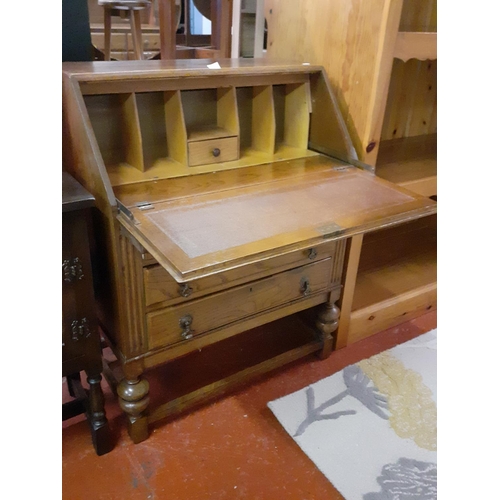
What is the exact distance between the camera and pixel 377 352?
6.72 feet

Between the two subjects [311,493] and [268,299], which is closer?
[311,493]

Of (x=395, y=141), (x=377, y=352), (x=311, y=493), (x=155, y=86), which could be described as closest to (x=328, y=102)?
(x=155, y=86)

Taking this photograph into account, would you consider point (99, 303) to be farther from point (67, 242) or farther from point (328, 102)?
point (328, 102)

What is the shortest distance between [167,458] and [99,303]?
538mm

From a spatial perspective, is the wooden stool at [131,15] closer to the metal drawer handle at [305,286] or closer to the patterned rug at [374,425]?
the metal drawer handle at [305,286]

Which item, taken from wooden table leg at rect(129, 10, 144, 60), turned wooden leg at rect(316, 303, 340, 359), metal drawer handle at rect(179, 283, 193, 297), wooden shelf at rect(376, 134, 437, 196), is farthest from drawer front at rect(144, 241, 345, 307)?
wooden table leg at rect(129, 10, 144, 60)

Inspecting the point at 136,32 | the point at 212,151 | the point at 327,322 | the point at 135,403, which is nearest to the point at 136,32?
the point at 136,32

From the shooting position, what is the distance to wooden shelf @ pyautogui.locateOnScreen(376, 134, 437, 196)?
194cm

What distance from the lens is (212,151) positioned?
154 centimetres

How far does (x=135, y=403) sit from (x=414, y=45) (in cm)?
149

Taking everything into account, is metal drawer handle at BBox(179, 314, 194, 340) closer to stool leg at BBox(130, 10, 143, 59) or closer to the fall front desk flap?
the fall front desk flap

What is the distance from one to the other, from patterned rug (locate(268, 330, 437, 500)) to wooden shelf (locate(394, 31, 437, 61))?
118cm

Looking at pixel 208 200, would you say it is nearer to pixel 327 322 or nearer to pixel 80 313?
pixel 80 313

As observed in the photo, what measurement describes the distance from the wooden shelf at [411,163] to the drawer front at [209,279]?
0.49m
